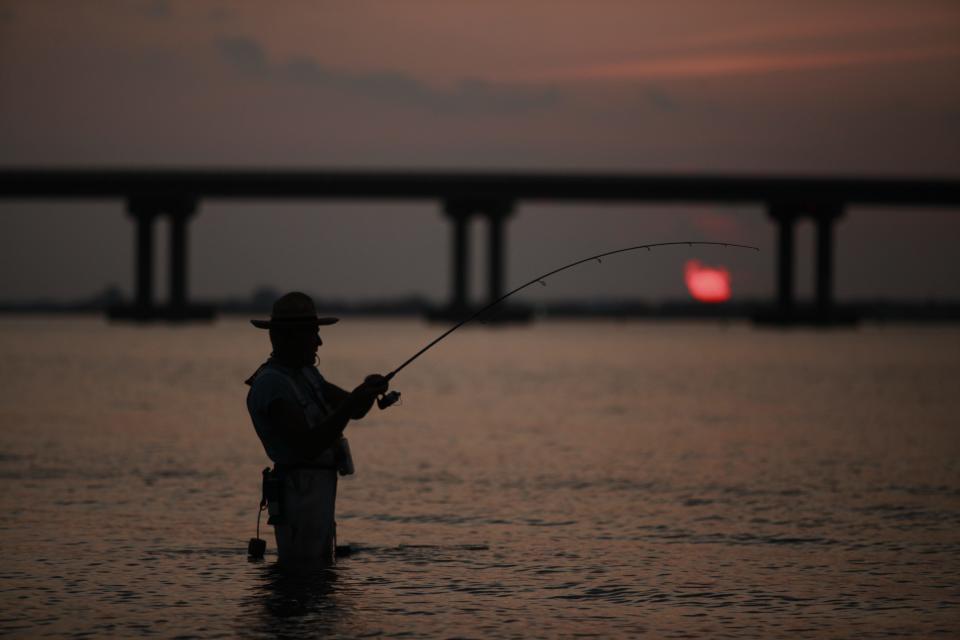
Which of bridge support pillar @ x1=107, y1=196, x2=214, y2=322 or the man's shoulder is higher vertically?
bridge support pillar @ x1=107, y1=196, x2=214, y2=322

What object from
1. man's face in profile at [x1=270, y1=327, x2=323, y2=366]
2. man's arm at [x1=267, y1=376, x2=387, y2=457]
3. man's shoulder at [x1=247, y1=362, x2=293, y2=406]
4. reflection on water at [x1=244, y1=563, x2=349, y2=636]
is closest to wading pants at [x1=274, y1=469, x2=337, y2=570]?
reflection on water at [x1=244, y1=563, x2=349, y2=636]

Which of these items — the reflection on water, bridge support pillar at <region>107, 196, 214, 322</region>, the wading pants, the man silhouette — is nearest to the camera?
the reflection on water

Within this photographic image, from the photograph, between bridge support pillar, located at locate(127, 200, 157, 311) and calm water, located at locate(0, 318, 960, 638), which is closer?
calm water, located at locate(0, 318, 960, 638)

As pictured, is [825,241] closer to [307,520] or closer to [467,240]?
[467,240]

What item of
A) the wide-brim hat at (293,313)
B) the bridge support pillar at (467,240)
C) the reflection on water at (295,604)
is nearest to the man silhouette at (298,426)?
the wide-brim hat at (293,313)

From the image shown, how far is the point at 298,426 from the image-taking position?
1000cm

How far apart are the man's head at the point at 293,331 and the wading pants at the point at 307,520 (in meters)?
0.67

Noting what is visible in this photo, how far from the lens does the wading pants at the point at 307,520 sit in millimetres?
10305

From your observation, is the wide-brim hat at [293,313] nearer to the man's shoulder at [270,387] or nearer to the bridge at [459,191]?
the man's shoulder at [270,387]

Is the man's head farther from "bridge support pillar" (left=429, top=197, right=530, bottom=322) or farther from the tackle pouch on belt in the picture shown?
"bridge support pillar" (left=429, top=197, right=530, bottom=322)

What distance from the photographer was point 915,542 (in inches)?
521

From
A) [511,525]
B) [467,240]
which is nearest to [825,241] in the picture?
[467,240]

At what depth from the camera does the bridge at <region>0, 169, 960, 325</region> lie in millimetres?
119062

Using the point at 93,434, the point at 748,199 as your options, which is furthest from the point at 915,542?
the point at 748,199
